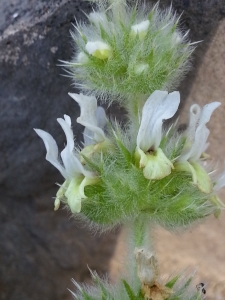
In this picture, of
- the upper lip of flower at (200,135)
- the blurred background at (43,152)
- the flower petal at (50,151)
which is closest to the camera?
the upper lip of flower at (200,135)

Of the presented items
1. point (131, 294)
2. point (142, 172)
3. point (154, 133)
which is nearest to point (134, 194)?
point (142, 172)

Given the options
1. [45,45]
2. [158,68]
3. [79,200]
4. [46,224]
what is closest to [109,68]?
[158,68]

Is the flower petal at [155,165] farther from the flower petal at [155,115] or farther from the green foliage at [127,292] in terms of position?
the green foliage at [127,292]

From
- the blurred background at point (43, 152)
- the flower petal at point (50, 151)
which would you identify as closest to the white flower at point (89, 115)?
the flower petal at point (50, 151)

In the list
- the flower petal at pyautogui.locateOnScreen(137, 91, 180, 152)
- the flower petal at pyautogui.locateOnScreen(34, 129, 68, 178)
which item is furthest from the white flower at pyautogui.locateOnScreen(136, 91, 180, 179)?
the flower petal at pyautogui.locateOnScreen(34, 129, 68, 178)

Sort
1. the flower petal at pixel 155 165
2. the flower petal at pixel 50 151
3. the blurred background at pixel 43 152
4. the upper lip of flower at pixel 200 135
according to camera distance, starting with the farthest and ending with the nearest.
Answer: the blurred background at pixel 43 152, the flower petal at pixel 50 151, the upper lip of flower at pixel 200 135, the flower petal at pixel 155 165

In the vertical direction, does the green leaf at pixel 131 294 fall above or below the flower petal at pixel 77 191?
below

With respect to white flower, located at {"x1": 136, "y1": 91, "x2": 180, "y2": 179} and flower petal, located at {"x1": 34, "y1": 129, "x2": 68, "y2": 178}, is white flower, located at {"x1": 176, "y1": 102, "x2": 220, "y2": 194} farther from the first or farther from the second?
flower petal, located at {"x1": 34, "y1": 129, "x2": 68, "y2": 178}
